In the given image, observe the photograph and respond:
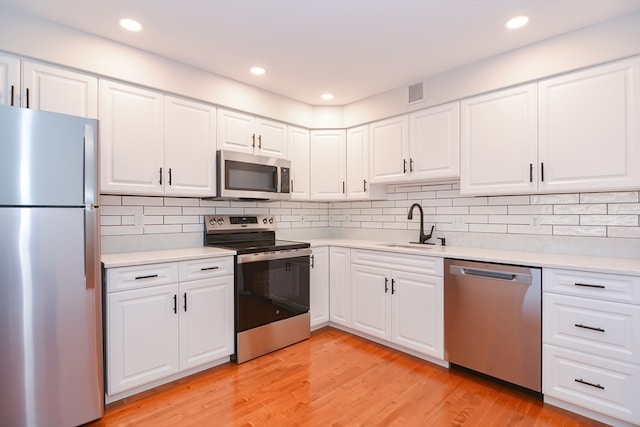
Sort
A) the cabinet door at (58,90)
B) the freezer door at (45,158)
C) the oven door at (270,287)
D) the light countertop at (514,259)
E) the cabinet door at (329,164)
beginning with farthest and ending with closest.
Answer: the cabinet door at (329,164) → the oven door at (270,287) → the cabinet door at (58,90) → the light countertop at (514,259) → the freezer door at (45,158)

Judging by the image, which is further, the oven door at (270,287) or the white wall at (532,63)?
the oven door at (270,287)

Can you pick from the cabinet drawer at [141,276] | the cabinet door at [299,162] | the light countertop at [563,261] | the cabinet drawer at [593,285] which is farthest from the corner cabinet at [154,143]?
the cabinet drawer at [593,285]

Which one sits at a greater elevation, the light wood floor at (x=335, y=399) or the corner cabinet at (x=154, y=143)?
the corner cabinet at (x=154, y=143)

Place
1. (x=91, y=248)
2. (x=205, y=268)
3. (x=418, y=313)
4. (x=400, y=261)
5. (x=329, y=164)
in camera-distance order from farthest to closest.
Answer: (x=329, y=164)
(x=400, y=261)
(x=418, y=313)
(x=205, y=268)
(x=91, y=248)

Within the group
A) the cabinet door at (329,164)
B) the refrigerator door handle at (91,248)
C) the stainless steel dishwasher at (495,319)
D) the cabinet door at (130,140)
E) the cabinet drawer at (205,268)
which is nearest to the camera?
the refrigerator door handle at (91,248)

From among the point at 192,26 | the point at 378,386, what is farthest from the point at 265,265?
the point at 192,26

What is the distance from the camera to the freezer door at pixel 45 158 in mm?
1668

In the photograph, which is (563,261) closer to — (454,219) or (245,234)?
(454,219)

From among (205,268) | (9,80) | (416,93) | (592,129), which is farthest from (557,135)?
(9,80)

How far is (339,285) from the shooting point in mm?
3439

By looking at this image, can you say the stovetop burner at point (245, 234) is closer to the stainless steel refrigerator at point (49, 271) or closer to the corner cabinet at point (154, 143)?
the corner cabinet at point (154, 143)

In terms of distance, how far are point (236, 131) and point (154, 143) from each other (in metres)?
0.74

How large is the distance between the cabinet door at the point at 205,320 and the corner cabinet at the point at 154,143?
785mm

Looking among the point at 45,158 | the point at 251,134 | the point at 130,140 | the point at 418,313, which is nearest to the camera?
the point at 45,158
